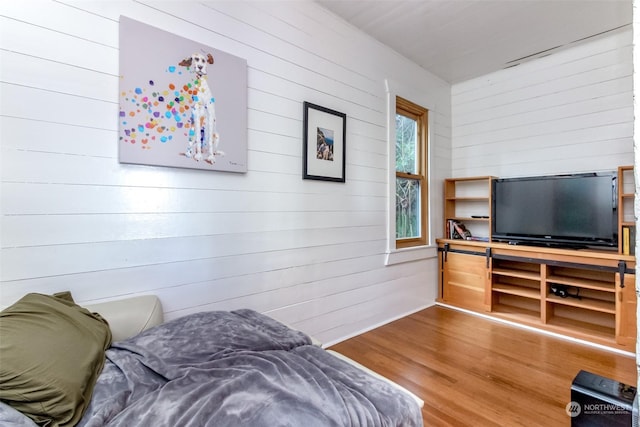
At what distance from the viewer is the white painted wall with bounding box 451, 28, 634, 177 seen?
2785 mm

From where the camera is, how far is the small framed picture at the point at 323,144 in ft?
7.75

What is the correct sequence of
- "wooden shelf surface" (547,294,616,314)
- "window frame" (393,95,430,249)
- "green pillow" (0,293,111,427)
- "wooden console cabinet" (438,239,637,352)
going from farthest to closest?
"window frame" (393,95,430,249) → "wooden shelf surface" (547,294,616,314) → "wooden console cabinet" (438,239,637,352) → "green pillow" (0,293,111,427)

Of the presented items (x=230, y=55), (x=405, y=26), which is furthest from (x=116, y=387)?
(x=405, y=26)

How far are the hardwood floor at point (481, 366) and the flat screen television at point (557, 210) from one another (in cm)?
91

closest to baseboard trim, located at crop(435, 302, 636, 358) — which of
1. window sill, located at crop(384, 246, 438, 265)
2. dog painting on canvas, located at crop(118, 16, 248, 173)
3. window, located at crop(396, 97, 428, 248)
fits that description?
window sill, located at crop(384, 246, 438, 265)

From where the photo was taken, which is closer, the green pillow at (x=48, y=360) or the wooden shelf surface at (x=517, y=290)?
the green pillow at (x=48, y=360)

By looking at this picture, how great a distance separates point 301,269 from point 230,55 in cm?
156

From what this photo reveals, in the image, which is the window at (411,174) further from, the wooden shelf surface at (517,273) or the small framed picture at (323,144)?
the small framed picture at (323,144)

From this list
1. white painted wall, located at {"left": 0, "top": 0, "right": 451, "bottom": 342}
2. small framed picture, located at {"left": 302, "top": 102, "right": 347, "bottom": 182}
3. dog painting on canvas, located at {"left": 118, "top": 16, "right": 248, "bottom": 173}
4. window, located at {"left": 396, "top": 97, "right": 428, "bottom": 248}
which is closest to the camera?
white painted wall, located at {"left": 0, "top": 0, "right": 451, "bottom": 342}

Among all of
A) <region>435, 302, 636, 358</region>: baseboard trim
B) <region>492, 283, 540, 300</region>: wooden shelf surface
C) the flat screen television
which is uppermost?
the flat screen television

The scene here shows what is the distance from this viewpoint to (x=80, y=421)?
897 mm

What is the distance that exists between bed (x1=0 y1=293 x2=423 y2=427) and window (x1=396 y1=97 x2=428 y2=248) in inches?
88.2

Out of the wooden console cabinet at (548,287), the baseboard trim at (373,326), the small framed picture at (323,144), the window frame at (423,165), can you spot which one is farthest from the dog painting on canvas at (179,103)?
the wooden console cabinet at (548,287)

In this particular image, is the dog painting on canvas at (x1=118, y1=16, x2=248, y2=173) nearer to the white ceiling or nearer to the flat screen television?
the white ceiling
